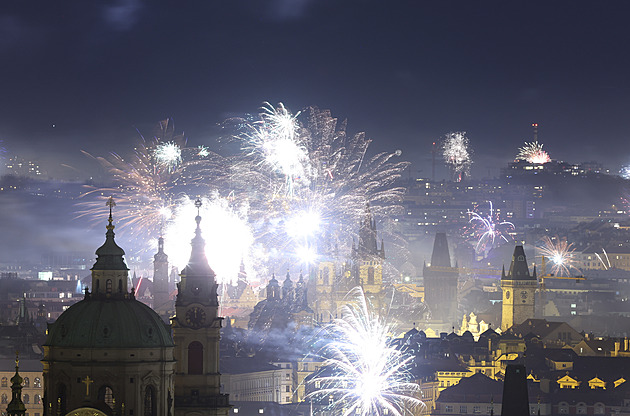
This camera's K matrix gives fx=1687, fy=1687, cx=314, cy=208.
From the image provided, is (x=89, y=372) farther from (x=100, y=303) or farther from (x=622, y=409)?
(x=622, y=409)

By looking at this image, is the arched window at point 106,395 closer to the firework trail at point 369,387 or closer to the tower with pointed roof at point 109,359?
the tower with pointed roof at point 109,359

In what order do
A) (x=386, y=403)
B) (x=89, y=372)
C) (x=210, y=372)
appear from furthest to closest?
(x=386, y=403)
(x=210, y=372)
(x=89, y=372)

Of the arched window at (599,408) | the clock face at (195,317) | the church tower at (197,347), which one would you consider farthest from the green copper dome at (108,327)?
the arched window at (599,408)

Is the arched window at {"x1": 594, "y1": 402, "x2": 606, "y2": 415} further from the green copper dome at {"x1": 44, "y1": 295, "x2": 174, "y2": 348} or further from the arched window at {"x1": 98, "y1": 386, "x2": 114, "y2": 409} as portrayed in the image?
the arched window at {"x1": 98, "y1": 386, "x2": 114, "y2": 409}

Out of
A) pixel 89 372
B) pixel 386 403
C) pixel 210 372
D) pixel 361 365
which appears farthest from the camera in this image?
pixel 361 365

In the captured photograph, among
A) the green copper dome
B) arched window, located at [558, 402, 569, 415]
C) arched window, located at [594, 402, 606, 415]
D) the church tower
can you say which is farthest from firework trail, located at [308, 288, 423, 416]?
the green copper dome

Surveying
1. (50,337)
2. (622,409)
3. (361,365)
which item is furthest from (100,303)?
(622,409)

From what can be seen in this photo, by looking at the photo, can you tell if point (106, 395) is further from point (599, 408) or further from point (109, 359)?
point (599, 408)
